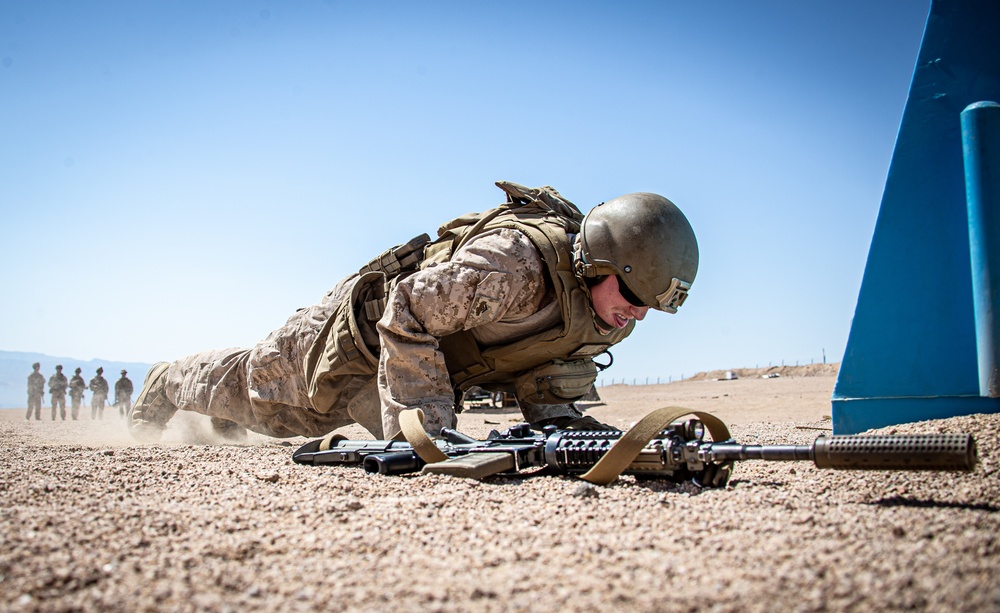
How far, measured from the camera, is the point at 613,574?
153 cm

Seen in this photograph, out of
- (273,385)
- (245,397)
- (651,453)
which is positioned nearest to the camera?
(651,453)

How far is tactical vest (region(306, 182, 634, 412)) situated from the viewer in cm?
402

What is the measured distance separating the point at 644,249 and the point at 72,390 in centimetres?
2021

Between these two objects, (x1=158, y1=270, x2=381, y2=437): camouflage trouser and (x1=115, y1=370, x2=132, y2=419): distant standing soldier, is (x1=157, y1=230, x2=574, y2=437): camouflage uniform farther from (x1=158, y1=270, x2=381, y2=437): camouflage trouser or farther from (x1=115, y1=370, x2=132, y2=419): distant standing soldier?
(x1=115, y1=370, x2=132, y2=419): distant standing soldier

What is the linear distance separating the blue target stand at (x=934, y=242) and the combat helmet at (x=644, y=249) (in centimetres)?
92

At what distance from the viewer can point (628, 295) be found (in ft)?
13.1

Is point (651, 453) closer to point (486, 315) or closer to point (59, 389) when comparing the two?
point (486, 315)

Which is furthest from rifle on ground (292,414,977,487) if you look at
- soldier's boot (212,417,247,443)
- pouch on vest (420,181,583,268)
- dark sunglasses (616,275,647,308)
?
soldier's boot (212,417,247,443)

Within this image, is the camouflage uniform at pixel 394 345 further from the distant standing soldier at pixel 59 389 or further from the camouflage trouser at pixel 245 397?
the distant standing soldier at pixel 59 389

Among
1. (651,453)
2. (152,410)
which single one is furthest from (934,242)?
(152,410)

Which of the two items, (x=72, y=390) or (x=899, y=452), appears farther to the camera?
(x=72, y=390)

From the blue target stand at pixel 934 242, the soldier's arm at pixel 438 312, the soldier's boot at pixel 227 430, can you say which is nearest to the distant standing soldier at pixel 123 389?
the soldier's boot at pixel 227 430

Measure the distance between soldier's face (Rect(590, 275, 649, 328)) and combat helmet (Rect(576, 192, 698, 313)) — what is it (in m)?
0.08

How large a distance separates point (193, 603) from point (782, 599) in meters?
1.15
